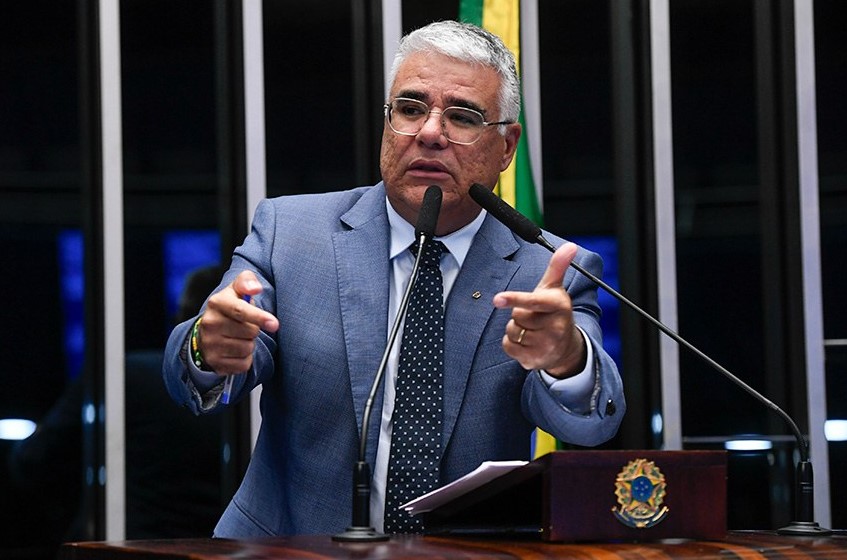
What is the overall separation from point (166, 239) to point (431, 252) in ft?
5.07

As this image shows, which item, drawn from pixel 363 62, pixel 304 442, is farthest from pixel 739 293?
pixel 304 442

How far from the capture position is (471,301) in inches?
79.3

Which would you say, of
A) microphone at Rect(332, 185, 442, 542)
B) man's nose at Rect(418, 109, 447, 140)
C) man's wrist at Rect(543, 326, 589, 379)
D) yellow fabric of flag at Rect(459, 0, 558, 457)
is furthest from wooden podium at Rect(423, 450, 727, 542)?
yellow fabric of flag at Rect(459, 0, 558, 457)

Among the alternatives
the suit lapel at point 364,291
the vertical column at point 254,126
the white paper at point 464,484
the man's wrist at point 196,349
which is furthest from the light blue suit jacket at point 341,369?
the vertical column at point 254,126

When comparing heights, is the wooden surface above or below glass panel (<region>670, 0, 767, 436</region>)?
below

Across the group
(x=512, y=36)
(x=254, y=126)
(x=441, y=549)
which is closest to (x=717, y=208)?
(x=512, y=36)

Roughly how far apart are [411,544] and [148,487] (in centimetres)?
216

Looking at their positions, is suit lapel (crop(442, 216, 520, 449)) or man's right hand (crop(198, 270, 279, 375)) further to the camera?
suit lapel (crop(442, 216, 520, 449))

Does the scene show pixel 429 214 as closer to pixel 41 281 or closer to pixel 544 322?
Result: pixel 544 322

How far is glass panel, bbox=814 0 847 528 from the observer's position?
352cm

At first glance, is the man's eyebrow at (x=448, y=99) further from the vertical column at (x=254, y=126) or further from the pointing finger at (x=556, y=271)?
the vertical column at (x=254, y=126)

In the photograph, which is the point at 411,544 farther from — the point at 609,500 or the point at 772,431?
the point at 772,431

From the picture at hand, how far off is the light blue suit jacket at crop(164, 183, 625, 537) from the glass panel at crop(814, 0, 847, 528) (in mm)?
1659

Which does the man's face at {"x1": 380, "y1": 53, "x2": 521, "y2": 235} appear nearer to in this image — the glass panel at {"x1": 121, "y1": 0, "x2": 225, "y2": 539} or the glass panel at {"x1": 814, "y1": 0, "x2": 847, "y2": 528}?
the glass panel at {"x1": 121, "y1": 0, "x2": 225, "y2": 539}
